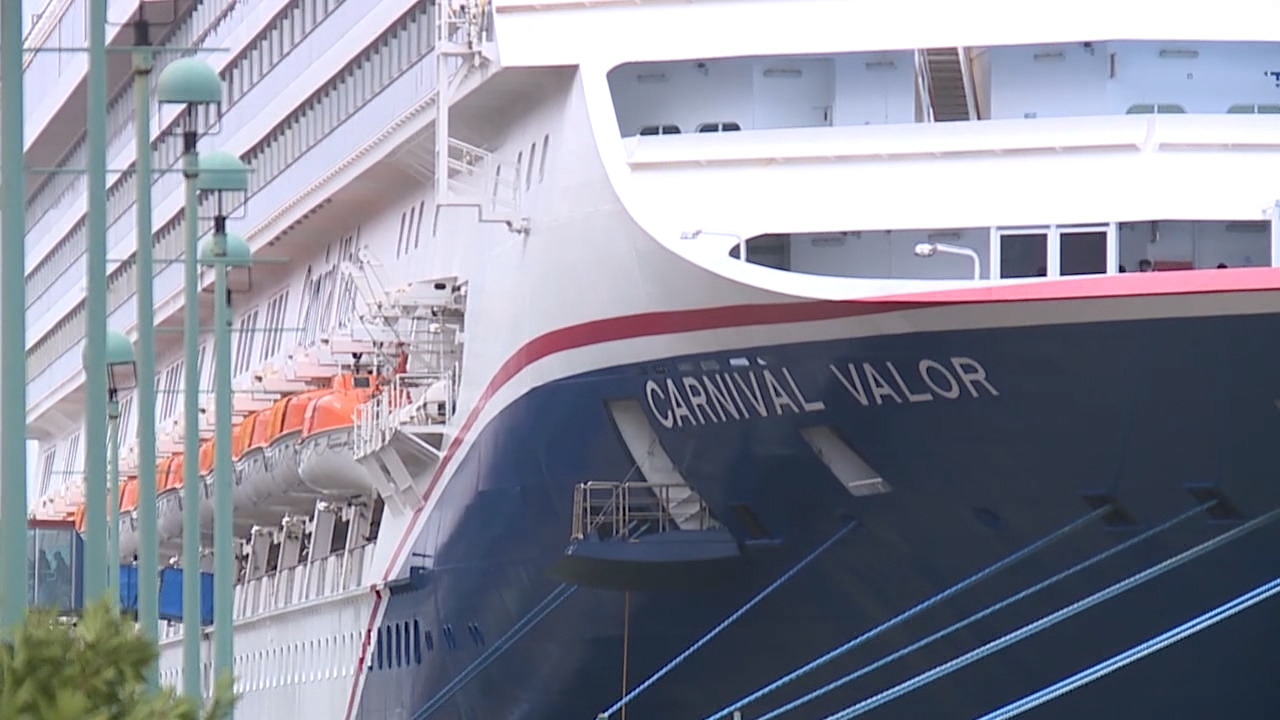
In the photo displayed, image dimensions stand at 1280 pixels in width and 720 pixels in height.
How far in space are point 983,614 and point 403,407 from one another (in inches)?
369

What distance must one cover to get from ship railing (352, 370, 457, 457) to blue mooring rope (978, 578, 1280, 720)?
857cm

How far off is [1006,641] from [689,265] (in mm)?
3341

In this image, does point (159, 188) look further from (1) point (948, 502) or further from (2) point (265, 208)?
(1) point (948, 502)

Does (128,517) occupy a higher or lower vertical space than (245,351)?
lower

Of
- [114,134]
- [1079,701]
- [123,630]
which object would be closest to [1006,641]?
[1079,701]

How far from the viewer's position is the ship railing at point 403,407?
27578 mm

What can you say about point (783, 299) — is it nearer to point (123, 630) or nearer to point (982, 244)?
point (982, 244)

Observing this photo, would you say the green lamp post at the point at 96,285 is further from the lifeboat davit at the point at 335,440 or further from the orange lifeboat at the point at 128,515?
the orange lifeboat at the point at 128,515

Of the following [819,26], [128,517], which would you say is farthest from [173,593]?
[819,26]

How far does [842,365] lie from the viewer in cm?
1998

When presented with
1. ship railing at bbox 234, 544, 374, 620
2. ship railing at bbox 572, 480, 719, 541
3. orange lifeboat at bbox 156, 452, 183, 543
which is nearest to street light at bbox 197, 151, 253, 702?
ship railing at bbox 234, 544, 374, 620

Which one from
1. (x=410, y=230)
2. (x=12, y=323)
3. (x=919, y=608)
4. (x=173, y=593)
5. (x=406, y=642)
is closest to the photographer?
(x=12, y=323)

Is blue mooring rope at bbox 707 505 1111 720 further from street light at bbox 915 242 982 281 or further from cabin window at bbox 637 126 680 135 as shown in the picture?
cabin window at bbox 637 126 680 135

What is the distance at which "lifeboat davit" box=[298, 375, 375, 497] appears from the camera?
101 ft
